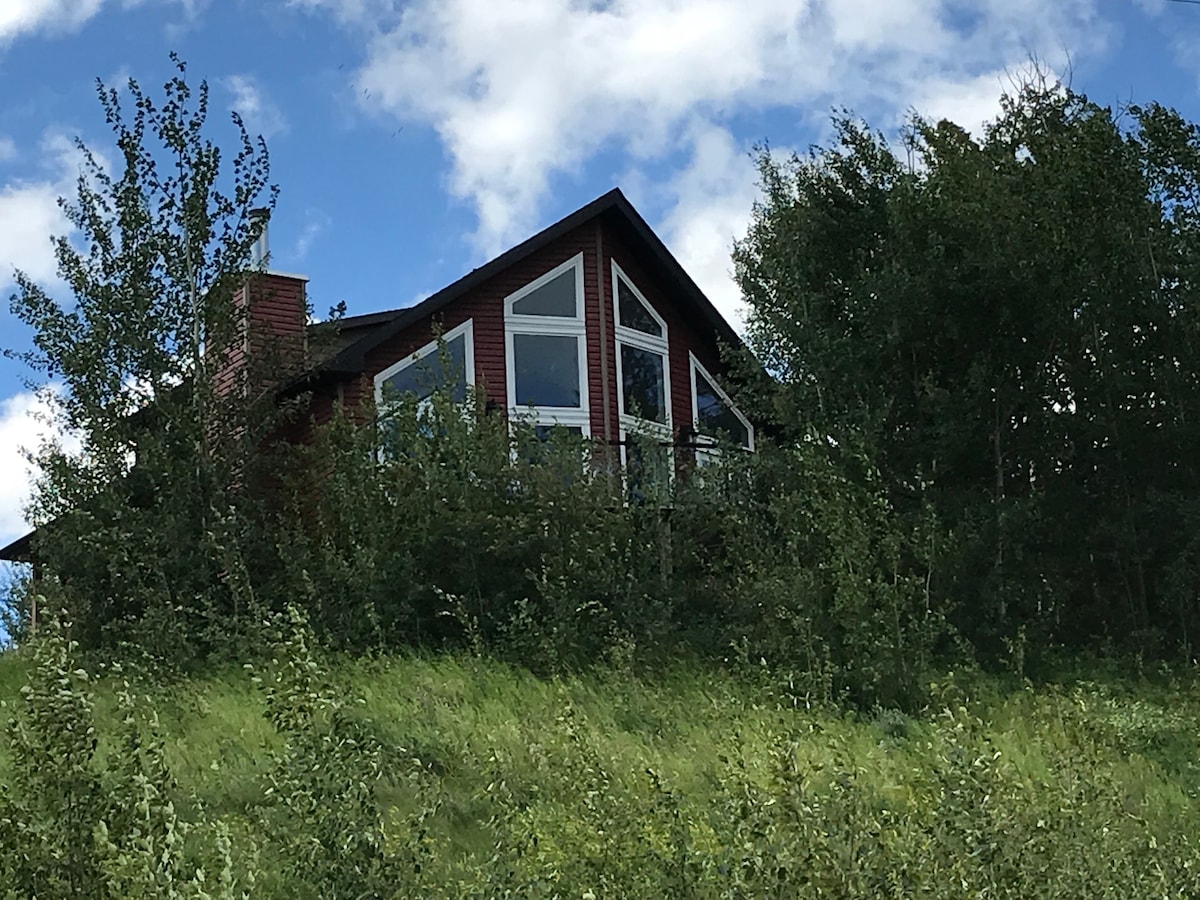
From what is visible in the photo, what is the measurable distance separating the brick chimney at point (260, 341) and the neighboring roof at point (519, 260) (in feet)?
1.40

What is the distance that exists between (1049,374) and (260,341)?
9.16m

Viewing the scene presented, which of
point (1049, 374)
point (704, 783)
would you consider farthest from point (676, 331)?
point (704, 783)

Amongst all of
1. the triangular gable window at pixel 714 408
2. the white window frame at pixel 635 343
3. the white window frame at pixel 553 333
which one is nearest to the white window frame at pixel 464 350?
the white window frame at pixel 553 333

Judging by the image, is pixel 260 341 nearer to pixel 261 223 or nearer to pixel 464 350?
pixel 261 223

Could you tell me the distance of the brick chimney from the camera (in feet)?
51.1

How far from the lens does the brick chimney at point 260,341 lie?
15578 millimetres

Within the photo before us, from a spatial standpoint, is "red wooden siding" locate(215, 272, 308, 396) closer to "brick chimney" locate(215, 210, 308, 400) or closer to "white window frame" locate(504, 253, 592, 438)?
"brick chimney" locate(215, 210, 308, 400)

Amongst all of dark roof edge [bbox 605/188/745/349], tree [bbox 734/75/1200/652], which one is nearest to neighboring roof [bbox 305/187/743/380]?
dark roof edge [bbox 605/188/745/349]

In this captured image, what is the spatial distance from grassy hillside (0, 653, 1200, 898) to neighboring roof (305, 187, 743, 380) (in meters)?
5.98

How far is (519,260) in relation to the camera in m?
18.8

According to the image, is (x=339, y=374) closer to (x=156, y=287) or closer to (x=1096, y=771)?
(x=156, y=287)

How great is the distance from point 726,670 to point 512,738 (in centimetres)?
332

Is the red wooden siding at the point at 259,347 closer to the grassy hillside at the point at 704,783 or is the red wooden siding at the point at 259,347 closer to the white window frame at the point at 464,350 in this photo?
the white window frame at the point at 464,350

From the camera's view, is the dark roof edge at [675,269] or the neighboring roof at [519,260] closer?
the neighboring roof at [519,260]
